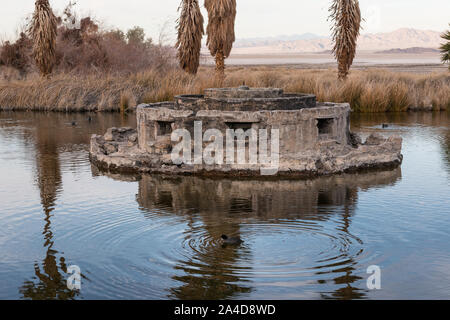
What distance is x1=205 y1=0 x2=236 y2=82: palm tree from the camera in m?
20.7

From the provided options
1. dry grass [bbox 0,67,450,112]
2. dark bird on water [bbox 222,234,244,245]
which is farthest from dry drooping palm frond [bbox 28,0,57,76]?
dark bird on water [bbox 222,234,244,245]

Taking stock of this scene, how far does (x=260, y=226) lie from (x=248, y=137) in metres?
3.35

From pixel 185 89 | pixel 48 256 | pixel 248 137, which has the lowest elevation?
pixel 48 256

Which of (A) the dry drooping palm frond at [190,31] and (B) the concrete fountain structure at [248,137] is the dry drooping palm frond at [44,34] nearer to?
(A) the dry drooping palm frond at [190,31]

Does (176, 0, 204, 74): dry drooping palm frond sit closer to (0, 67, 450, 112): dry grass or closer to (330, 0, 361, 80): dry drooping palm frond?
(0, 67, 450, 112): dry grass

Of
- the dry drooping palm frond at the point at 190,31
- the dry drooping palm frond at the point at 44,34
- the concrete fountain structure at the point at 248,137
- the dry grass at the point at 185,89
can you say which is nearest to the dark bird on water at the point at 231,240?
the concrete fountain structure at the point at 248,137

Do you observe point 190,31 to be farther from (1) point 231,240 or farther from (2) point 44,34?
(1) point 231,240

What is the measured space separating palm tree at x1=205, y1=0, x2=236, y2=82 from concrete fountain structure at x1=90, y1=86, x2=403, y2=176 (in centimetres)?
916

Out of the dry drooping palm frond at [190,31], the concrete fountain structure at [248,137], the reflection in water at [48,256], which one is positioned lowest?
the reflection in water at [48,256]

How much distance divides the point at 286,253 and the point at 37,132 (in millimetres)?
12246

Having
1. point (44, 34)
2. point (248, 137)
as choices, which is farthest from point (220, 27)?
point (248, 137)

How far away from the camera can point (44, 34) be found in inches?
971

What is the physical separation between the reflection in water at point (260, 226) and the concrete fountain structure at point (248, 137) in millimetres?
381

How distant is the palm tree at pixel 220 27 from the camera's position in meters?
20.7
